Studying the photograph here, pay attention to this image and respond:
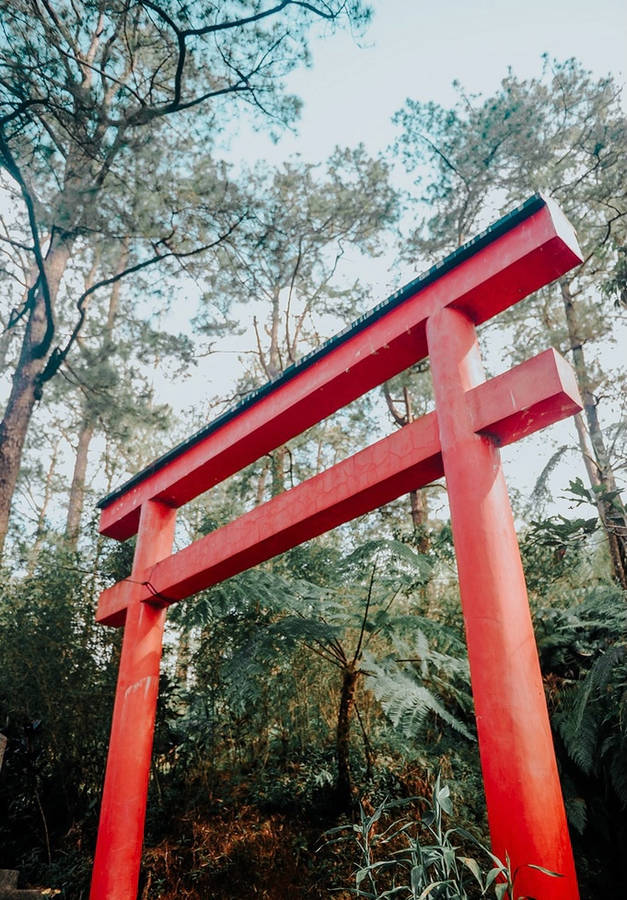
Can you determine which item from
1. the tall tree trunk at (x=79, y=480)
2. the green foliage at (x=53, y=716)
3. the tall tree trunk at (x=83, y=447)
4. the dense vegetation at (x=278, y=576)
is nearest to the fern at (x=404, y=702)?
the dense vegetation at (x=278, y=576)

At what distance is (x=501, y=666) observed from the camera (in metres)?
1.69

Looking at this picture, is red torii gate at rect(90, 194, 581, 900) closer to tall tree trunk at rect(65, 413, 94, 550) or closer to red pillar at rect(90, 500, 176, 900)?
red pillar at rect(90, 500, 176, 900)

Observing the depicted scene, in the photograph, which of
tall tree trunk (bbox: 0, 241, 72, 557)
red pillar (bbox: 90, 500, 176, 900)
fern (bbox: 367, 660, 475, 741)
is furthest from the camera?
tall tree trunk (bbox: 0, 241, 72, 557)

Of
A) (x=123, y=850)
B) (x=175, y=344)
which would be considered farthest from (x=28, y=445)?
(x=123, y=850)

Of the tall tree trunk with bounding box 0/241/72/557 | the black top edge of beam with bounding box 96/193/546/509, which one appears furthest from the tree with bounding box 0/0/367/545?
the black top edge of beam with bounding box 96/193/546/509

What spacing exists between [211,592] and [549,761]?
3.10 meters

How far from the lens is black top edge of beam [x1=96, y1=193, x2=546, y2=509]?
7.22 ft

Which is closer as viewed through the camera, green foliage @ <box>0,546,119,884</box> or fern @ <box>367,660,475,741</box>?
fern @ <box>367,660,475,741</box>

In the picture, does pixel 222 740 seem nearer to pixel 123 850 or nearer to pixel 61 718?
pixel 61 718

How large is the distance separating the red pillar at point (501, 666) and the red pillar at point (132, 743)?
2.21 metres

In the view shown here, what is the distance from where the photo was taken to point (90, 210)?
18.5 feet

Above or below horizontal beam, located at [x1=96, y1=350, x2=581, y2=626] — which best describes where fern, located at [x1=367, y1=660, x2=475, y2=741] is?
below

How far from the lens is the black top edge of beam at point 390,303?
2.20 meters

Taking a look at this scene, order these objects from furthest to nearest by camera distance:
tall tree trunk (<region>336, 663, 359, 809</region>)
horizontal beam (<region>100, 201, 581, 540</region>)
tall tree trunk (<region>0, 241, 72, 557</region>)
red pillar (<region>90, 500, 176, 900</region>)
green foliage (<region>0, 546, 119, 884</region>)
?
1. tall tree trunk (<region>0, 241, 72, 557</region>)
2. green foliage (<region>0, 546, 119, 884</region>)
3. tall tree trunk (<region>336, 663, 359, 809</region>)
4. red pillar (<region>90, 500, 176, 900</region>)
5. horizontal beam (<region>100, 201, 581, 540</region>)
